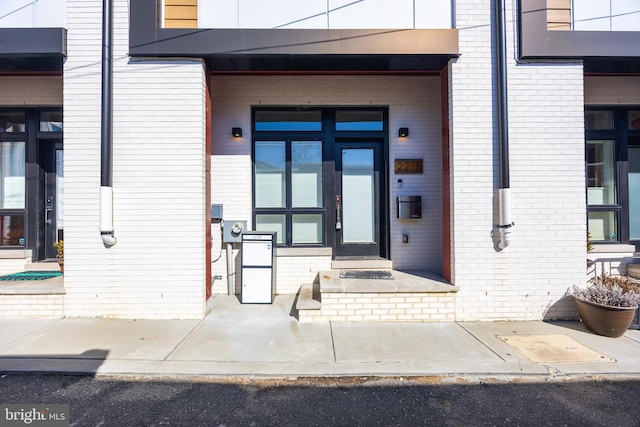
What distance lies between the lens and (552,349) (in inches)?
139

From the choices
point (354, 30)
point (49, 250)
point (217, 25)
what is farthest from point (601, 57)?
point (49, 250)

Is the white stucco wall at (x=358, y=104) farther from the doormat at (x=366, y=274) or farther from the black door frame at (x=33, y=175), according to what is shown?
the black door frame at (x=33, y=175)

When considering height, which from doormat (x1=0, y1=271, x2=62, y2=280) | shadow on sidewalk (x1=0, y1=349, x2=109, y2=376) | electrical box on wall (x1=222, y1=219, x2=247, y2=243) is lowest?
shadow on sidewalk (x1=0, y1=349, x2=109, y2=376)

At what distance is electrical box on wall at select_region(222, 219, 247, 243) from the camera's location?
542 cm

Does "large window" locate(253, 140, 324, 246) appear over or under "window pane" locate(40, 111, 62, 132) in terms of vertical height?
under

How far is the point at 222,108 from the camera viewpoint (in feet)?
18.6

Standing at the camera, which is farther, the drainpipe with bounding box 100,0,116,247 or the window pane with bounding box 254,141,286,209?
the window pane with bounding box 254,141,286,209

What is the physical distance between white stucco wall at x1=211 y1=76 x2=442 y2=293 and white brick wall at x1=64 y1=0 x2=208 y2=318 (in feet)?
3.69

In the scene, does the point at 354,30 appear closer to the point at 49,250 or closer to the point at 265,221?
the point at 265,221

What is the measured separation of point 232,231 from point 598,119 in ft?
23.2

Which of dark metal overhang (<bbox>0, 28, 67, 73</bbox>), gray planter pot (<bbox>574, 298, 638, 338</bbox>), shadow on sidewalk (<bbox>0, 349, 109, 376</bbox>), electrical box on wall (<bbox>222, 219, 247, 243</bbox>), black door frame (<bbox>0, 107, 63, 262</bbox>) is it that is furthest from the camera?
black door frame (<bbox>0, 107, 63, 262</bbox>)

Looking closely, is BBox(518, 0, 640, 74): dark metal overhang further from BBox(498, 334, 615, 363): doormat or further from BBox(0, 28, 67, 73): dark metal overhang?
BBox(0, 28, 67, 73): dark metal overhang

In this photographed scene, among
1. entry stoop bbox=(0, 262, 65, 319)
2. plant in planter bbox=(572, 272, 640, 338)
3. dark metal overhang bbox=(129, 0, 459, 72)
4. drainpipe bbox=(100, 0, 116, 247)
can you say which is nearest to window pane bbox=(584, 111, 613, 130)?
plant in planter bbox=(572, 272, 640, 338)

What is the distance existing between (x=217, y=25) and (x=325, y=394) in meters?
5.04
